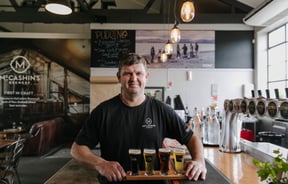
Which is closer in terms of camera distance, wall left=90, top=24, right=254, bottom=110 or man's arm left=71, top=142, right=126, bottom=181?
man's arm left=71, top=142, right=126, bottom=181

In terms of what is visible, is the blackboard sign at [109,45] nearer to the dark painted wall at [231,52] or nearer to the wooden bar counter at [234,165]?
the dark painted wall at [231,52]

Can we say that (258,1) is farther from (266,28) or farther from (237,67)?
(237,67)

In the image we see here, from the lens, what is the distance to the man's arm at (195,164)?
1295 mm

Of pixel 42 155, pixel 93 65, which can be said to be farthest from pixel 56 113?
pixel 93 65

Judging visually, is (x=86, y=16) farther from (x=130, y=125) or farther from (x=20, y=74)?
(x=130, y=125)

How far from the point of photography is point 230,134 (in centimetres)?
232

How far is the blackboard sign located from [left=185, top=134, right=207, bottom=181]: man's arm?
17.6ft

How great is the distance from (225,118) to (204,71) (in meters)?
4.41

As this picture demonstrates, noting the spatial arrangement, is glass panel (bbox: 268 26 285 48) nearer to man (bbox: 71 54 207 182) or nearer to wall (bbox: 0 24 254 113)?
wall (bbox: 0 24 254 113)

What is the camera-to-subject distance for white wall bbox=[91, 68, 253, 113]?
6605mm

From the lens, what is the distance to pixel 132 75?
1521 millimetres

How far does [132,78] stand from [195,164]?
606 millimetres

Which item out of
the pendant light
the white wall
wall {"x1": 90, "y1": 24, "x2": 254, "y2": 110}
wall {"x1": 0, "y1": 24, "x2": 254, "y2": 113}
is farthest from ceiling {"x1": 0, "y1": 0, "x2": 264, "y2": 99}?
the pendant light

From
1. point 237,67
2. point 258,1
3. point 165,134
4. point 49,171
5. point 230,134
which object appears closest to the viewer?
point 165,134
